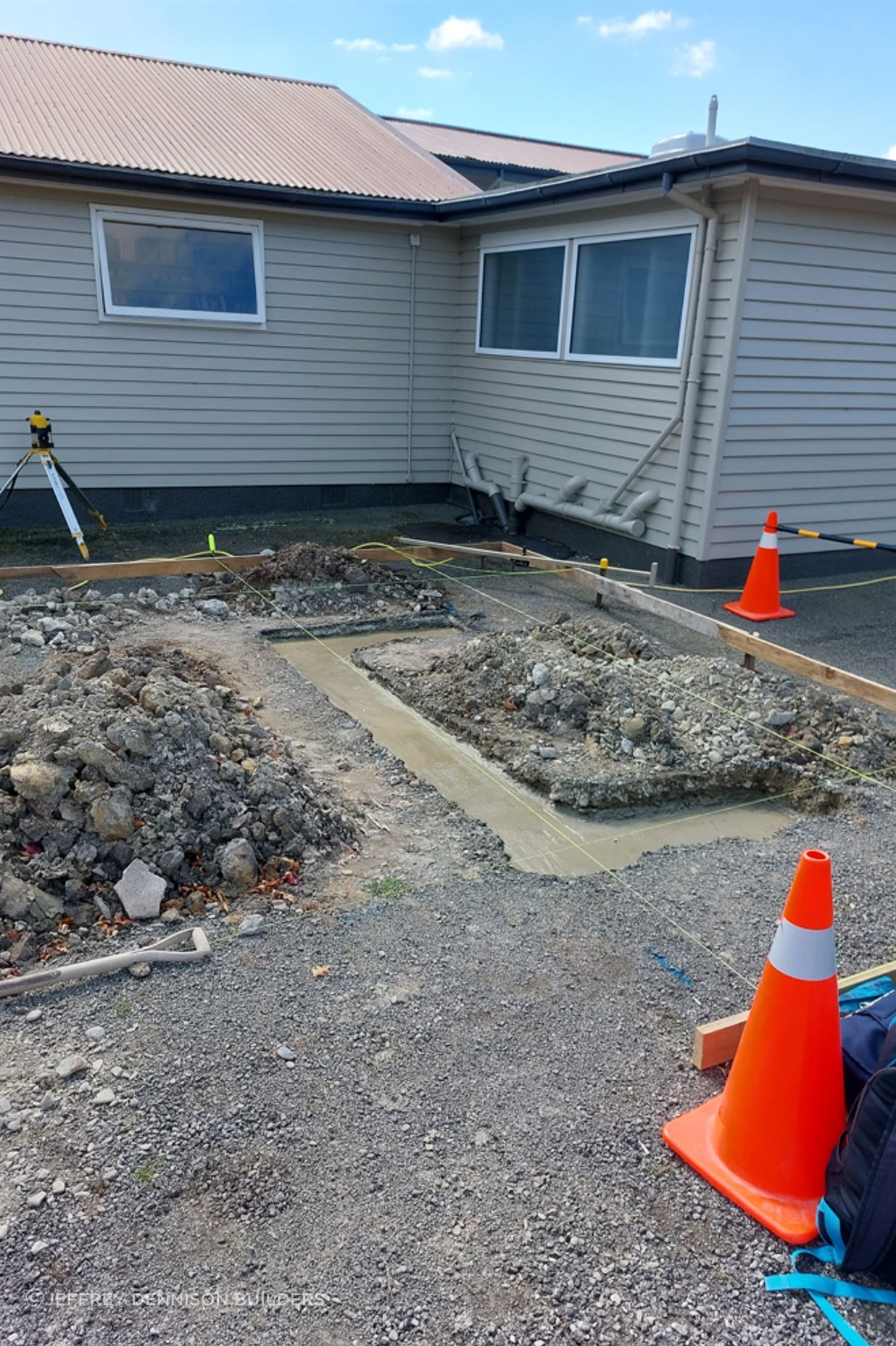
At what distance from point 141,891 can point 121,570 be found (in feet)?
15.1

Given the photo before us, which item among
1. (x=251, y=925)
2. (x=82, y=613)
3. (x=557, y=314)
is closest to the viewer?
(x=251, y=925)

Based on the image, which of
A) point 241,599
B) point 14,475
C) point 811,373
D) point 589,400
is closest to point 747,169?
point 811,373

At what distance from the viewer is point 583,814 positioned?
461 centimetres

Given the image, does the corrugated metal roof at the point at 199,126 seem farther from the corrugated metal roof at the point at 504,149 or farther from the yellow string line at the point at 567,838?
the yellow string line at the point at 567,838

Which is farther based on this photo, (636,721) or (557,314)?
(557,314)

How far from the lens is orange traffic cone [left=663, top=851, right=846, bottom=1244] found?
2.38 meters

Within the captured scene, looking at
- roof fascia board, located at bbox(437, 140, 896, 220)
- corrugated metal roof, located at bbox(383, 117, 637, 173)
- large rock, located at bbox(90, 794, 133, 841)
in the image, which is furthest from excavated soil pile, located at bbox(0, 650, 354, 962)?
corrugated metal roof, located at bbox(383, 117, 637, 173)

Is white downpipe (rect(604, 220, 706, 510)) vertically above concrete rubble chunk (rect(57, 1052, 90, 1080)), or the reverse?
white downpipe (rect(604, 220, 706, 510))

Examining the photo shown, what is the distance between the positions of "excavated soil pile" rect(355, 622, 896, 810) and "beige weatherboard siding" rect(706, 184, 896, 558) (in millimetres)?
2532

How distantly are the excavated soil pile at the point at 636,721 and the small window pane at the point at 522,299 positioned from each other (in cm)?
497

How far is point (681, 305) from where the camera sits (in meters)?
7.89

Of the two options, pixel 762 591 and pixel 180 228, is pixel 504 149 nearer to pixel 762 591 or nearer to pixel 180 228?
pixel 180 228

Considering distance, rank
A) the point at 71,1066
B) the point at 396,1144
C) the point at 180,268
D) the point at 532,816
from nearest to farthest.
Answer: the point at 396,1144 < the point at 71,1066 < the point at 532,816 < the point at 180,268

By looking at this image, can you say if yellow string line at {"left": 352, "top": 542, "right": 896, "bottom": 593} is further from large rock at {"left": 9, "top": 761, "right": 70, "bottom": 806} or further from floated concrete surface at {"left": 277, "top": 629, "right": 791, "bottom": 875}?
large rock at {"left": 9, "top": 761, "right": 70, "bottom": 806}
